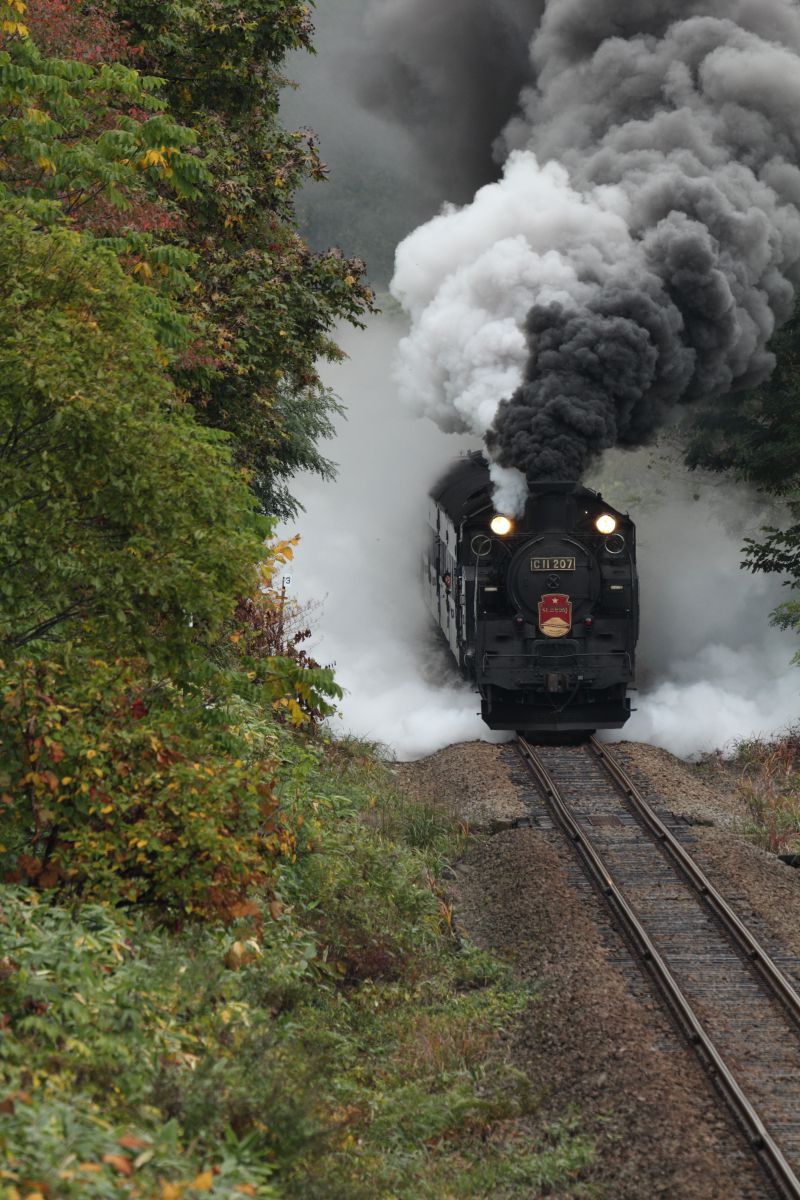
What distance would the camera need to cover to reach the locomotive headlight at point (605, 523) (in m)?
18.5

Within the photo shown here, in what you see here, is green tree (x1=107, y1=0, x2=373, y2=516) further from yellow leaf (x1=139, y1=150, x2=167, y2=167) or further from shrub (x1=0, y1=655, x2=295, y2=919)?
shrub (x1=0, y1=655, x2=295, y2=919)

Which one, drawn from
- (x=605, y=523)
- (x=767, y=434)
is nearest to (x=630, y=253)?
(x=605, y=523)

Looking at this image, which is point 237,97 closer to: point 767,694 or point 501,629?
point 501,629

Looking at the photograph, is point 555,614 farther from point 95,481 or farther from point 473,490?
point 95,481

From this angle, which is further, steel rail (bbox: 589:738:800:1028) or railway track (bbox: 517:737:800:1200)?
steel rail (bbox: 589:738:800:1028)

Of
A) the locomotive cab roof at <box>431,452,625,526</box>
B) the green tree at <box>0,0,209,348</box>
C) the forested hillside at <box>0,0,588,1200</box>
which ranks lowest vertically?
the forested hillside at <box>0,0,588,1200</box>

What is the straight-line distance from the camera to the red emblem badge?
18297 millimetres

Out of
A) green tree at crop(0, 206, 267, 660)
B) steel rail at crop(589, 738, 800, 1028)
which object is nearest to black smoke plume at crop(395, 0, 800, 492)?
steel rail at crop(589, 738, 800, 1028)

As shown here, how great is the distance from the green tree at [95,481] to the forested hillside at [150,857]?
2 centimetres

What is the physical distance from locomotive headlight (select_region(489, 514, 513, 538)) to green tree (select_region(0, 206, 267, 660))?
33.1ft

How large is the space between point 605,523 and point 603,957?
826 cm

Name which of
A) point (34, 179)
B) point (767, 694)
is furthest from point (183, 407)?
point (767, 694)

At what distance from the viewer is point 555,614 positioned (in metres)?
18.4

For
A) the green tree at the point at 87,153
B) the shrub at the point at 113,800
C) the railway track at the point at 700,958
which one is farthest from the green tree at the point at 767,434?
the shrub at the point at 113,800
